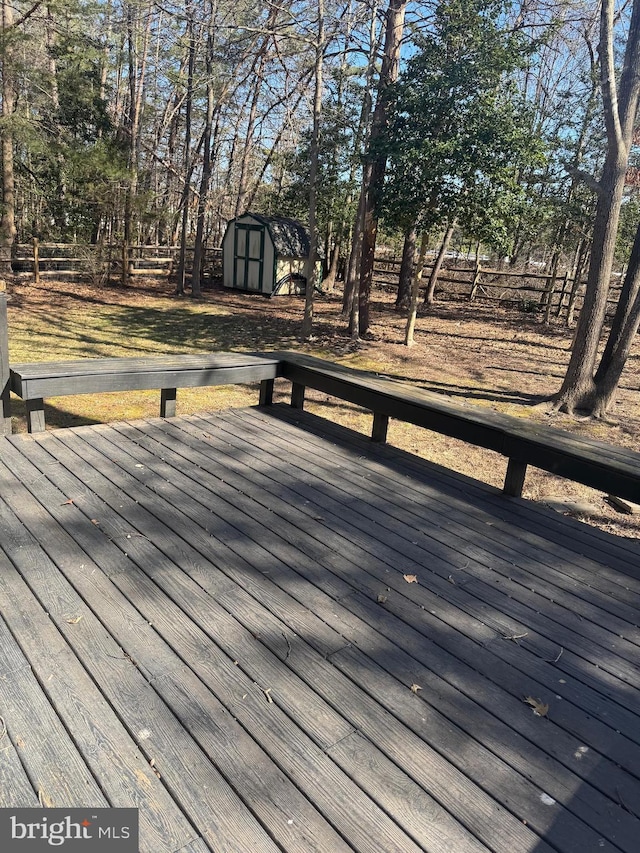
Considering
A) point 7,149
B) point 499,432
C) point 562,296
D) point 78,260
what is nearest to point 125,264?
point 78,260

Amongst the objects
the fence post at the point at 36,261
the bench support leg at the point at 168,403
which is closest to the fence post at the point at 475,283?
the fence post at the point at 36,261

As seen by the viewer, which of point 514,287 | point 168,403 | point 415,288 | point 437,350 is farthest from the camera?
point 514,287

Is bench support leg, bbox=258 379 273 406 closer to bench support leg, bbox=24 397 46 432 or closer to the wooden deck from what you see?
the wooden deck

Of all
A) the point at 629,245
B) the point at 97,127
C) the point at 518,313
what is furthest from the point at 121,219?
the point at 629,245

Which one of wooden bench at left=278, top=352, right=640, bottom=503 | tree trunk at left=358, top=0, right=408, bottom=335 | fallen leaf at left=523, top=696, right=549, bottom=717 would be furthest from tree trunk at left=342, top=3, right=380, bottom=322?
fallen leaf at left=523, top=696, right=549, bottom=717

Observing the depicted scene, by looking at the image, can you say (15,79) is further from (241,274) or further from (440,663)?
(440,663)

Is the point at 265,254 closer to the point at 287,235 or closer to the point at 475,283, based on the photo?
the point at 287,235

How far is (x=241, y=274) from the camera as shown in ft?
59.2

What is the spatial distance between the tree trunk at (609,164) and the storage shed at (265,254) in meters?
11.4

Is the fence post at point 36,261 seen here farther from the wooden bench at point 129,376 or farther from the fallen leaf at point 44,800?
the fallen leaf at point 44,800

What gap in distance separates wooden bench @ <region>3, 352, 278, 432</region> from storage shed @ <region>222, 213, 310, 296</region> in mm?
13004

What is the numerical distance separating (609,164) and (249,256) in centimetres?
1249

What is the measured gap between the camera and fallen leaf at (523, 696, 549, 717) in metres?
1.88

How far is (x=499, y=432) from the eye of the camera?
3.46m
